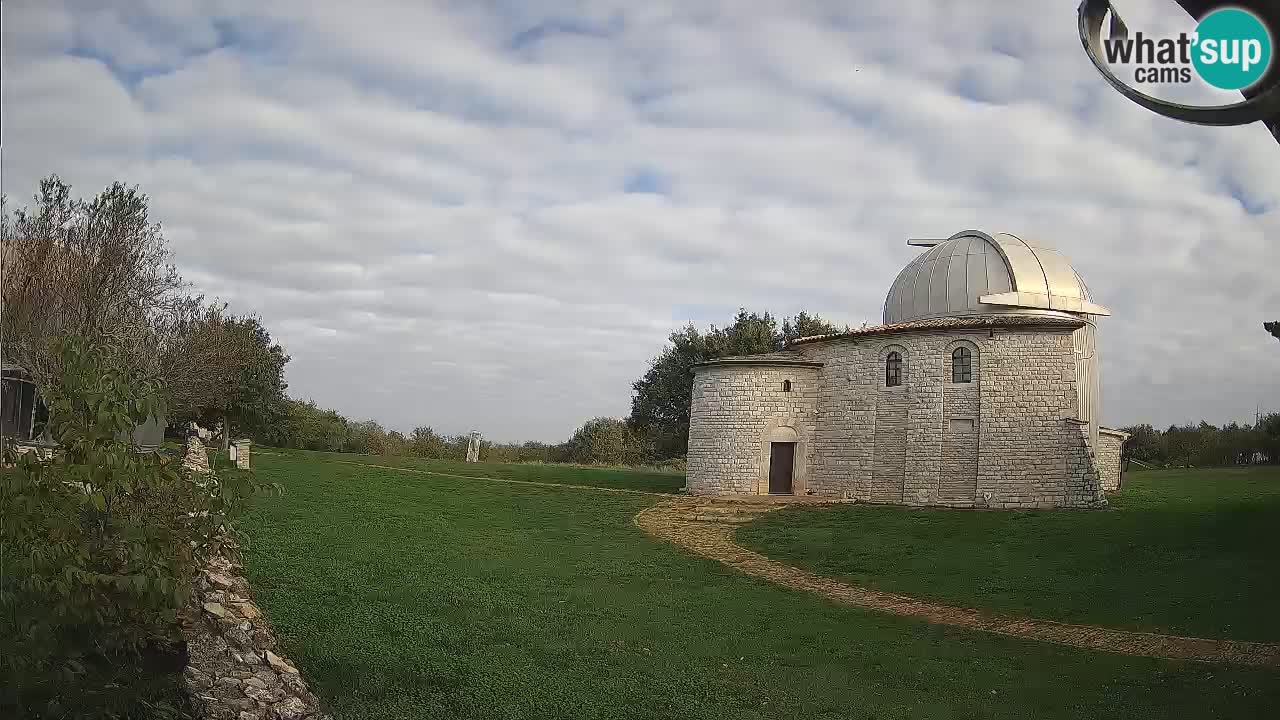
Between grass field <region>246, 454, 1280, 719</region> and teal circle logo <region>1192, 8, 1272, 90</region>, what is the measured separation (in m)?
5.14

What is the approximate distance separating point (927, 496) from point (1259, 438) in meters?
17.9

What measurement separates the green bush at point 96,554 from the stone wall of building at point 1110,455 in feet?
84.9

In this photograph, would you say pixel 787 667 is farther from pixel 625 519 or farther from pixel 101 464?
pixel 625 519

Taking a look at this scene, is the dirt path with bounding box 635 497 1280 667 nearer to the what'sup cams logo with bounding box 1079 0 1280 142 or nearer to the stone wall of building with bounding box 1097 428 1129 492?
the what'sup cams logo with bounding box 1079 0 1280 142

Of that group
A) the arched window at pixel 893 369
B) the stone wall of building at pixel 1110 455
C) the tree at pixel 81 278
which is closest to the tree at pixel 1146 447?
the stone wall of building at pixel 1110 455

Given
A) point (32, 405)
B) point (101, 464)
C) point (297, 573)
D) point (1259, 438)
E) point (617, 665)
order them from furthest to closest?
point (1259, 438) → point (32, 405) → point (297, 573) → point (617, 665) → point (101, 464)

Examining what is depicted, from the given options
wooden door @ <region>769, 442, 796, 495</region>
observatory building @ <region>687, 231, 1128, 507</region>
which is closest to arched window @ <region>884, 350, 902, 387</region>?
observatory building @ <region>687, 231, 1128, 507</region>

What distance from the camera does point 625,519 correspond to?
18578mm

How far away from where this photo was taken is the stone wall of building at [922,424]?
20844 mm

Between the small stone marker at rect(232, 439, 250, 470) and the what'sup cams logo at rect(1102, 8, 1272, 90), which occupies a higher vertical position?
the what'sup cams logo at rect(1102, 8, 1272, 90)

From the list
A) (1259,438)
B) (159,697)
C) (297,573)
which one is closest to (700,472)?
(297,573)

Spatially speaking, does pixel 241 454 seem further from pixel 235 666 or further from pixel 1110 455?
pixel 1110 455

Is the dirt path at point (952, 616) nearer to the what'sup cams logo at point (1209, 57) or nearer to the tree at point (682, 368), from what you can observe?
the what'sup cams logo at point (1209, 57)

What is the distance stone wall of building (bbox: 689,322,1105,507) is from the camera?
20.8 metres
